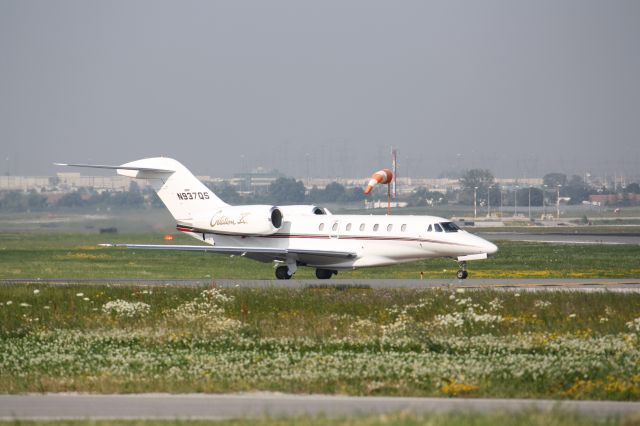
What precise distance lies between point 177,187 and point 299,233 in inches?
238

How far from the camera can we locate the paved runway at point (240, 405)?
45.5ft

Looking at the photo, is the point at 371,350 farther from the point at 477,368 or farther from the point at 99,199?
the point at 99,199

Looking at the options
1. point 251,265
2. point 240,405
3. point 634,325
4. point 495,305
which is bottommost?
point 251,265

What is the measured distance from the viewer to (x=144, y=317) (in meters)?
25.4

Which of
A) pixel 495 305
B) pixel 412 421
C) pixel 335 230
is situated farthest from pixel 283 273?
pixel 412 421

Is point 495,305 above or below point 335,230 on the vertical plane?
below

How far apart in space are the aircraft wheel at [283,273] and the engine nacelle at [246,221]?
1488mm

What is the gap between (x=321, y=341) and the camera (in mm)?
21656

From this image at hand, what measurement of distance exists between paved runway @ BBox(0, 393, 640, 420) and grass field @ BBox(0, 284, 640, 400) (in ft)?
1.82

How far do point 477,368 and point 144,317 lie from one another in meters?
10.5

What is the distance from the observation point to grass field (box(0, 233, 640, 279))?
4394cm

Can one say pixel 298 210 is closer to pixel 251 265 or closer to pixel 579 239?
pixel 251 265

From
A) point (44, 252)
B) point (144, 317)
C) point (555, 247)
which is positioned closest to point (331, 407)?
point (144, 317)

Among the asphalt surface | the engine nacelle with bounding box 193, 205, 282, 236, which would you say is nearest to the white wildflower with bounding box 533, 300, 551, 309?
the engine nacelle with bounding box 193, 205, 282, 236
